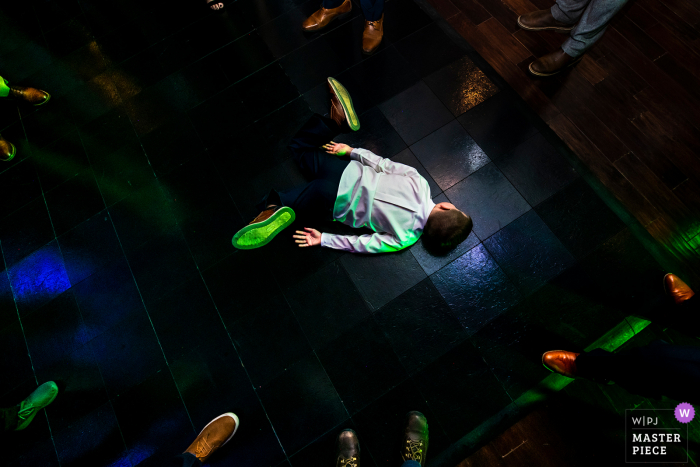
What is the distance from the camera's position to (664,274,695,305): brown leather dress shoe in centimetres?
256

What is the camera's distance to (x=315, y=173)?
283 cm

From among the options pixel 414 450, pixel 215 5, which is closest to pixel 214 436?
pixel 414 450

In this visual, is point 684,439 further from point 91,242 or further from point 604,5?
point 91,242

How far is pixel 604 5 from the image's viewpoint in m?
2.75

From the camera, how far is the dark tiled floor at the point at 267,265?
265 cm

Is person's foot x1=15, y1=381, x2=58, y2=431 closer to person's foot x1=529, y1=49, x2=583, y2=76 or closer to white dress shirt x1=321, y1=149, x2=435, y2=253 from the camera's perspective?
white dress shirt x1=321, y1=149, x2=435, y2=253

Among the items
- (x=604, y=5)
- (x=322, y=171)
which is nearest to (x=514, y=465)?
(x=322, y=171)

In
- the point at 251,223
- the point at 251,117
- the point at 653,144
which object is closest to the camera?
the point at 251,223

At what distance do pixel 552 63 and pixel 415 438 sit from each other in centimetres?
340

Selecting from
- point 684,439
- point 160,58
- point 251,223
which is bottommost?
point 684,439

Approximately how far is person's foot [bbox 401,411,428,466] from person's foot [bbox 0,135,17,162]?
4417mm

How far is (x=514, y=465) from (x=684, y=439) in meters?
1.17

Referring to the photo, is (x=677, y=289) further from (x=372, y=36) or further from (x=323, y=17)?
(x=323, y=17)

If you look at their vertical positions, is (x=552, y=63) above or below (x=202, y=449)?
above
